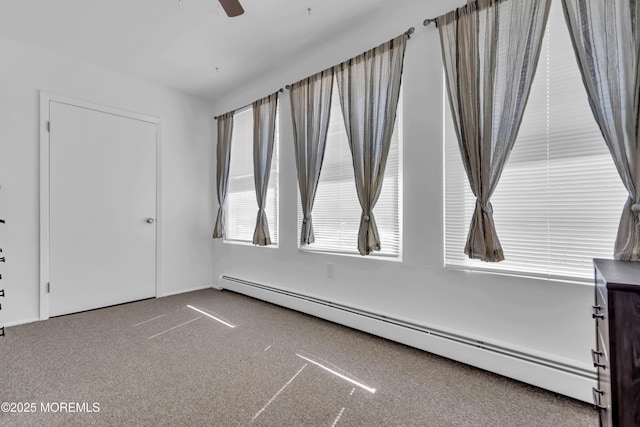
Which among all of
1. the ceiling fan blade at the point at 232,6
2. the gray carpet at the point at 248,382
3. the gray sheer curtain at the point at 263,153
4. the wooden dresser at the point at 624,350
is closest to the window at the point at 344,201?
the gray sheer curtain at the point at 263,153

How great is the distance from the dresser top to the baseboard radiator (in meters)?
0.74

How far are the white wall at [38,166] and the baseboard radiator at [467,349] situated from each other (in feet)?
6.19

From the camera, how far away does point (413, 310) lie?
7.54ft

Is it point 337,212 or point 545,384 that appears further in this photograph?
point 337,212

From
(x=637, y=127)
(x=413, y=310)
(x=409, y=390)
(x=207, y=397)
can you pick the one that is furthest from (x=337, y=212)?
(x=637, y=127)

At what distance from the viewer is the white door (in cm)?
309

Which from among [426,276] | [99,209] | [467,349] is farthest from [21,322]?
[467,349]

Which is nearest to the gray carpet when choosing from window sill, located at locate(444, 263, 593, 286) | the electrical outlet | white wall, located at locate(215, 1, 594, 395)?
white wall, located at locate(215, 1, 594, 395)

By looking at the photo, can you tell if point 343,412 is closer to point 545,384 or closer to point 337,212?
point 545,384

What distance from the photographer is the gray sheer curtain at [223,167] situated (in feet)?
13.2

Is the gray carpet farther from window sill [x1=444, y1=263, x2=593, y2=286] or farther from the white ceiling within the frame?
the white ceiling

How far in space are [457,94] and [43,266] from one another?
4.07 meters

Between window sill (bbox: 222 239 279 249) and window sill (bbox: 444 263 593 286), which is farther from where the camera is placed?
window sill (bbox: 222 239 279 249)

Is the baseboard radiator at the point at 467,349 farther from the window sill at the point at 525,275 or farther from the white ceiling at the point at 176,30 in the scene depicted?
the white ceiling at the point at 176,30
